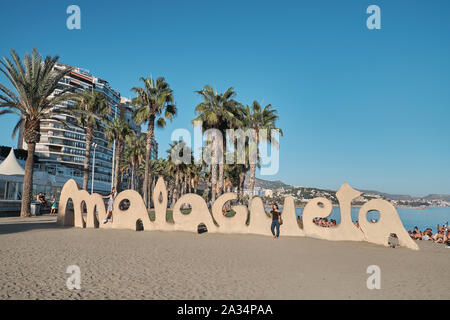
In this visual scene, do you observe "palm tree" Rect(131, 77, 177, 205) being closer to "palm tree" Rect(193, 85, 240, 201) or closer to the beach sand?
"palm tree" Rect(193, 85, 240, 201)

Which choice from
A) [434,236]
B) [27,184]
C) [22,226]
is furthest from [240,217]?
[27,184]

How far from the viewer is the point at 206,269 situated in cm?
766

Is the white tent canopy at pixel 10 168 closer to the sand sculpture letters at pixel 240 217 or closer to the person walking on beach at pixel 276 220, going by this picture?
the sand sculpture letters at pixel 240 217

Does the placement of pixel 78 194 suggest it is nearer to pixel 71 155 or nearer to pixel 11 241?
pixel 11 241

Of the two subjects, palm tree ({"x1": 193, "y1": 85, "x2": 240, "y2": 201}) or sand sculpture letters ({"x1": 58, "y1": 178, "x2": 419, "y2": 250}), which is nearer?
sand sculpture letters ({"x1": 58, "y1": 178, "x2": 419, "y2": 250})

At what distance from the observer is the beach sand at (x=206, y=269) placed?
565cm

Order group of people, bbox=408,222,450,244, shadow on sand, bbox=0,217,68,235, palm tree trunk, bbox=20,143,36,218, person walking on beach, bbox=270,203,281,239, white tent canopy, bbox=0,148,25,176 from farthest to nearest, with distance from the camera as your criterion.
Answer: white tent canopy, bbox=0,148,25,176 → palm tree trunk, bbox=20,143,36,218 → group of people, bbox=408,222,450,244 → person walking on beach, bbox=270,203,281,239 → shadow on sand, bbox=0,217,68,235

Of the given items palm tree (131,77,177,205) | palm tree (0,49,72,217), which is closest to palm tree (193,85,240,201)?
palm tree (131,77,177,205)

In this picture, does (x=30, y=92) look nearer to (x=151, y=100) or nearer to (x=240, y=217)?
(x=151, y=100)

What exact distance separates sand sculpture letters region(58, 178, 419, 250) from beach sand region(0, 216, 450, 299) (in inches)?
50.7

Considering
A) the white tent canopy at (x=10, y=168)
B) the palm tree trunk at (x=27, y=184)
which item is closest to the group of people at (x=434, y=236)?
the palm tree trunk at (x=27, y=184)

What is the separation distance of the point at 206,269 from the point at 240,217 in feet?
26.2

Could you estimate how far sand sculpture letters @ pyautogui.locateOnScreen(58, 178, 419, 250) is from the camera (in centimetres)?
1350

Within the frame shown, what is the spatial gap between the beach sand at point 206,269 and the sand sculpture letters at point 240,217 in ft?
4.23
